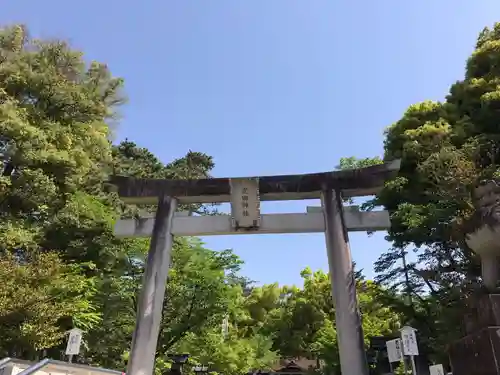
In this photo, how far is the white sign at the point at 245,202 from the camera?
34.6ft

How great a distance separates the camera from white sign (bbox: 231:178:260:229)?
10531 millimetres

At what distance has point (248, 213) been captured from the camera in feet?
34.7

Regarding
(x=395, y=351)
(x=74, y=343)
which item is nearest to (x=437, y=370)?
(x=395, y=351)

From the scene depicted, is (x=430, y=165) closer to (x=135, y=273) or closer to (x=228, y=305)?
(x=228, y=305)

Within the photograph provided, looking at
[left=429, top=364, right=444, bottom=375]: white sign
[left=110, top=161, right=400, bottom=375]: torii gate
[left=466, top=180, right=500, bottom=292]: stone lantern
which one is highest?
[left=110, top=161, right=400, bottom=375]: torii gate

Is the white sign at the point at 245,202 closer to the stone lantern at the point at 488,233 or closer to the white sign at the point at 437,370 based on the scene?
the stone lantern at the point at 488,233

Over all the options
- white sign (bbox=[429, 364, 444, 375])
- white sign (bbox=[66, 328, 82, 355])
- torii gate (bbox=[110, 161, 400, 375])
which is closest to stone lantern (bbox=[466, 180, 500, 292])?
torii gate (bbox=[110, 161, 400, 375])

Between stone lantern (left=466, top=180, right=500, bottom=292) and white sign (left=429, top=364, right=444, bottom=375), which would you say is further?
white sign (left=429, top=364, right=444, bottom=375)

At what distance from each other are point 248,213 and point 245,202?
29 cm

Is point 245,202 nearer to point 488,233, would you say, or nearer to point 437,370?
point 488,233

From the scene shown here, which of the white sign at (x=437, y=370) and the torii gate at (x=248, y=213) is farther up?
the torii gate at (x=248, y=213)

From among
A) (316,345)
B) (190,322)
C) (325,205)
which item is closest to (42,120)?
(190,322)

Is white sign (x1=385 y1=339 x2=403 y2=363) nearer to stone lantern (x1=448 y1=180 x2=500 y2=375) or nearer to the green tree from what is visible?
the green tree

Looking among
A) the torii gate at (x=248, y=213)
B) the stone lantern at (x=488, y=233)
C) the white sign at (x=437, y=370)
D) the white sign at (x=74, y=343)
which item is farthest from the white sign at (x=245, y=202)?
the white sign at (x=437, y=370)
